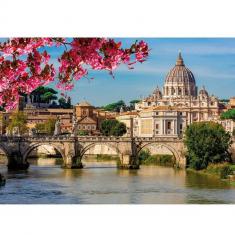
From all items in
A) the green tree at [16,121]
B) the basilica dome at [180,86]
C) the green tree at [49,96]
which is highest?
the basilica dome at [180,86]

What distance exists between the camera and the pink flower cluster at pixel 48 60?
3680 mm

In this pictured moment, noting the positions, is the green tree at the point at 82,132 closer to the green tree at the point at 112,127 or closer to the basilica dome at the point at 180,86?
the green tree at the point at 112,127

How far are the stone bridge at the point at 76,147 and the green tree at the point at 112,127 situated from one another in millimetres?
3941

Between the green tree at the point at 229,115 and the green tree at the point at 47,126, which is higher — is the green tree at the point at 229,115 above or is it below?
above

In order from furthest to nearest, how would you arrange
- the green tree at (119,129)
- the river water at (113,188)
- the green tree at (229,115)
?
the green tree at (119,129), the green tree at (229,115), the river water at (113,188)

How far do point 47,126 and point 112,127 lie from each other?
173 centimetres

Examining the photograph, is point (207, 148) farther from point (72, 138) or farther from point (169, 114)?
point (169, 114)

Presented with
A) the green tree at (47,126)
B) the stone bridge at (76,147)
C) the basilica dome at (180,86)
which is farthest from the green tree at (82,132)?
the basilica dome at (180,86)

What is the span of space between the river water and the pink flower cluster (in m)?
2.57

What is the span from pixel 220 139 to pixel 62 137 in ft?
10.3

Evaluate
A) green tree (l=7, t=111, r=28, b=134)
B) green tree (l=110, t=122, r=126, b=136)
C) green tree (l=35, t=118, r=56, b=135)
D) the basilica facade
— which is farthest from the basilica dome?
green tree (l=7, t=111, r=28, b=134)

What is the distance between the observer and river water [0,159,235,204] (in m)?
7.09

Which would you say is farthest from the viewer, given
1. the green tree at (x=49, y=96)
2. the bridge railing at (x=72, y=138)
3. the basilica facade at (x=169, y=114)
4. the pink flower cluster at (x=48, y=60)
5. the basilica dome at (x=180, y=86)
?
the basilica dome at (x=180, y=86)
